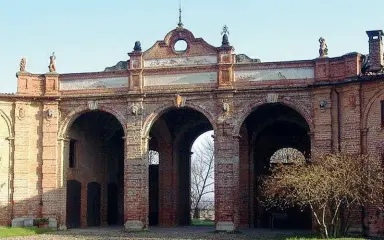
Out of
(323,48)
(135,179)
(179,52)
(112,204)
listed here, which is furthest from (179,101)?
(112,204)

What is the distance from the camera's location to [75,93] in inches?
1166

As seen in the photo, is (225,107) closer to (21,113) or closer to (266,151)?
(266,151)

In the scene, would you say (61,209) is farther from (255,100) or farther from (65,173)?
(255,100)

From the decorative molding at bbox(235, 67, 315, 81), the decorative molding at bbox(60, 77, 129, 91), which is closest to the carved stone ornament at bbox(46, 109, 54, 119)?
the decorative molding at bbox(60, 77, 129, 91)

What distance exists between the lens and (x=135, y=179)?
28.3 metres

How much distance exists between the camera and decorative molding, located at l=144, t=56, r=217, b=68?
28.3 m

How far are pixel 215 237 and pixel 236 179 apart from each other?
3.48 metres

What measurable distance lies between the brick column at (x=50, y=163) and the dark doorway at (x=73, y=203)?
1.11 metres

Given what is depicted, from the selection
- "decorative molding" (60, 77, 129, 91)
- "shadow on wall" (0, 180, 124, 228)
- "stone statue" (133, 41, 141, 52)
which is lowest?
"shadow on wall" (0, 180, 124, 228)

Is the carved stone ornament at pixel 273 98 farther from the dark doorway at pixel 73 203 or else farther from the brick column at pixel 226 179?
the dark doorway at pixel 73 203

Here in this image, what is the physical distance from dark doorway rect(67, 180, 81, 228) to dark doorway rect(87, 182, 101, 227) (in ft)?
2.99

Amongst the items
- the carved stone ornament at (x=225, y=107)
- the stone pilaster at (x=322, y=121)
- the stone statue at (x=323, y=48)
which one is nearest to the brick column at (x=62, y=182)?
the carved stone ornament at (x=225, y=107)

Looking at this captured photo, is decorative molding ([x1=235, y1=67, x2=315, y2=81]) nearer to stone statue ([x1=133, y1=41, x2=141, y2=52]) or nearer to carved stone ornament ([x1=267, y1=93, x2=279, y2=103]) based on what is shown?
carved stone ornament ([x1=267, y1=93, x2=279, y2=103])

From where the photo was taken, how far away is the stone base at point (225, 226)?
26.9 meters
